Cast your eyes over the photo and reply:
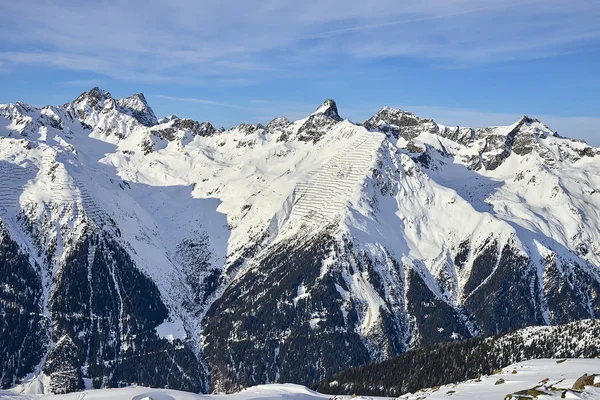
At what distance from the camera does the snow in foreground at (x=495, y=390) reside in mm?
93956

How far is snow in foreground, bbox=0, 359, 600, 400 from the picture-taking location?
93956mm

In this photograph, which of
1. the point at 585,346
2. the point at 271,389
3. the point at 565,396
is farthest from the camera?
the point at 585,346

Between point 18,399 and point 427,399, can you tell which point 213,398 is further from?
point 427,399

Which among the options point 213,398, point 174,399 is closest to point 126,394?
point 174,399

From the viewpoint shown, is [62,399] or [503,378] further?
[62,399]

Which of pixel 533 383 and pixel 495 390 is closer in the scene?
pixel 495 390

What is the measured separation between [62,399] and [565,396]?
300 ft

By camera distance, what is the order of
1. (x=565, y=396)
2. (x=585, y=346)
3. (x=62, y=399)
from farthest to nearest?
(x=585, y=346) → (x=62, y=399) → (x=565, y=396)

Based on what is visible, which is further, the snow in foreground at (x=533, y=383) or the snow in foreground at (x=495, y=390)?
the snow in foreground at (x=495, y=390)

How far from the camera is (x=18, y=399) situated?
13688 centimetres

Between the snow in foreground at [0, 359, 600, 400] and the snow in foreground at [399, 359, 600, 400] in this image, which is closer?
the snow in foreground at [399, 359, 600, 400]

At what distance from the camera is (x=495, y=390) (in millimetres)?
107312

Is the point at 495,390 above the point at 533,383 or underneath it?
underneath

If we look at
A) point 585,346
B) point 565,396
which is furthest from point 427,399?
point 585,346
